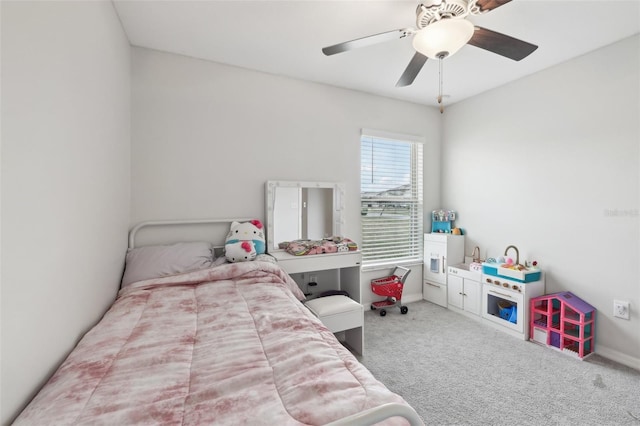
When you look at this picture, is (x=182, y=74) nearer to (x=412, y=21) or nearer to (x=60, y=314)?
(x=412, y=21)

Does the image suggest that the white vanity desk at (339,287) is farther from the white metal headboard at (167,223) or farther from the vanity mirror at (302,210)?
the white metal headboard at (167,223)

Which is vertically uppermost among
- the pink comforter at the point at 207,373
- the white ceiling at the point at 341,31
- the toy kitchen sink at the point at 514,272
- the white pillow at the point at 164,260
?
the white ceiling at the point at 341,31

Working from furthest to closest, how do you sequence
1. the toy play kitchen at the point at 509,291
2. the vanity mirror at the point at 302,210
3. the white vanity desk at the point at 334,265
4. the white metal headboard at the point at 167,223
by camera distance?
the vanity mirror at the point at 302,210, the toy play kitchen at the point at 509,291, the white vanity desk at the point at 334,265, the white metal headboard at the point at 167,223

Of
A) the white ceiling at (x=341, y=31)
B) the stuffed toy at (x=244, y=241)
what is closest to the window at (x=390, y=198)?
the white ceiling at (x=341, y=31)

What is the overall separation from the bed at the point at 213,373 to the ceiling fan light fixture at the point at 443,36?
164 centimetres

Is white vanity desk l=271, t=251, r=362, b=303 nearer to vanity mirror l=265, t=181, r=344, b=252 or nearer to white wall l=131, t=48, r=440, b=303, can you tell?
vanity mirror l=265, t=181, r=344, b=252

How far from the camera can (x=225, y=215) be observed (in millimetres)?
2623

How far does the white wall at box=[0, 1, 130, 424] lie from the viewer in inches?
32.1

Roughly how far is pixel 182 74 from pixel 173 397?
2.56 meters

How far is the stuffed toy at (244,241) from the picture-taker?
91.5 inches

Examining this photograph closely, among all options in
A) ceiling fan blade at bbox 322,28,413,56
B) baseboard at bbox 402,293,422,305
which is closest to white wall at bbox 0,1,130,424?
ceiling fan blade at bbox 322,28,413,56

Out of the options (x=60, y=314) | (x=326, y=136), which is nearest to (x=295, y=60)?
(x=326, y=136)

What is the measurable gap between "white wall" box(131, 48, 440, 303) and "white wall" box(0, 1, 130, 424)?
2.07 ft

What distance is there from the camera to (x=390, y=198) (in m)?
3.54
